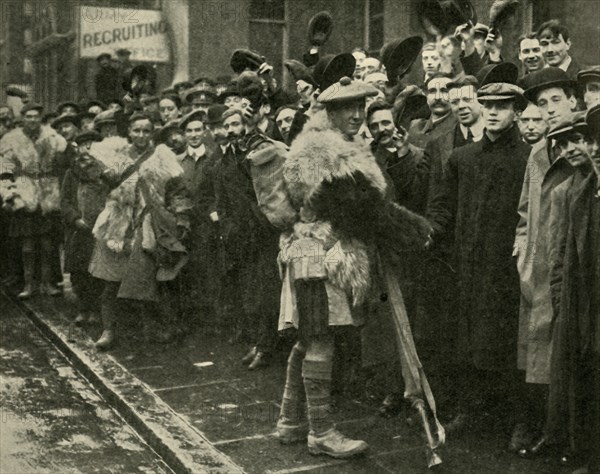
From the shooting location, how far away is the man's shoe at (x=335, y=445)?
4918mm

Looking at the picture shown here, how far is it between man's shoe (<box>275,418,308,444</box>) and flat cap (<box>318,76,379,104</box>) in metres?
2.00

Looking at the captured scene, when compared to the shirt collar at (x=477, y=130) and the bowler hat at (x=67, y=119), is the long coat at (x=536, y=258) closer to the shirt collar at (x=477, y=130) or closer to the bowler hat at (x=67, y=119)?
the shirt collar at (x=477, y=130)


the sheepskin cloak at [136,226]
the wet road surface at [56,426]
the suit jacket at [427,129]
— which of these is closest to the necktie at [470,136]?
the suit jacket at [427,129]

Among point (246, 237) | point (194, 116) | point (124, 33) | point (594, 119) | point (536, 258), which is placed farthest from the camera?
point (124, 33)

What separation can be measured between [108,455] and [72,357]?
2598mm

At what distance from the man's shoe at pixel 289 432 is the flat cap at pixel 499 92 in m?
2.30

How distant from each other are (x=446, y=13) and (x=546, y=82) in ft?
9.04

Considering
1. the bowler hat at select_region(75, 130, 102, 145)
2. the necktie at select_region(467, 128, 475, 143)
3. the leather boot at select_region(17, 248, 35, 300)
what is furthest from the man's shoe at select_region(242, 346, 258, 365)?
the leather boot at select_region(17, 248, 35, 300)

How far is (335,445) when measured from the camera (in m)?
4.93

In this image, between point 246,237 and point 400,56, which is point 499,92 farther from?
point 246,237

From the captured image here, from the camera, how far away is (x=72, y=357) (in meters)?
A: 7.96

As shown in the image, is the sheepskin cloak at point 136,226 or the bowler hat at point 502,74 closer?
the bowler hat at point 502,74

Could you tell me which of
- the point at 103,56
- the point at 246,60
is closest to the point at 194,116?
the point at 246,60

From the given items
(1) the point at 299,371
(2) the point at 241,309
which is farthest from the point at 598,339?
(2) the point at 241,309
